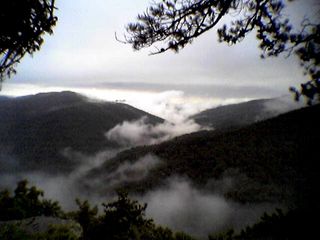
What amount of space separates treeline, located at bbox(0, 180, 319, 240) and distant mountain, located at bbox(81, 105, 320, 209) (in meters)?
40.8

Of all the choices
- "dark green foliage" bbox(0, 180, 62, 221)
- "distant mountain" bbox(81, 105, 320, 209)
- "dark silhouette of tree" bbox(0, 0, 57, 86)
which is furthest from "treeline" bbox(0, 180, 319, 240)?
"distant mountain" bbox(81, 105, 320, 209)

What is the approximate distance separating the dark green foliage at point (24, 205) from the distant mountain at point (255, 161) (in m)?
41.2

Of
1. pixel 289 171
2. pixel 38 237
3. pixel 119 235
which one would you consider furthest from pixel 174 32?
pixel 289 171

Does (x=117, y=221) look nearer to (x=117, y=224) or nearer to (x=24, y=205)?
(x=117, y=224)

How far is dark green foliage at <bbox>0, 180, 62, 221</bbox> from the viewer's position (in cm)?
1202

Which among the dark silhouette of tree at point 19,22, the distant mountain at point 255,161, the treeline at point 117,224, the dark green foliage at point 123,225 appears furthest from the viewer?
the distant mountain at point 255,161

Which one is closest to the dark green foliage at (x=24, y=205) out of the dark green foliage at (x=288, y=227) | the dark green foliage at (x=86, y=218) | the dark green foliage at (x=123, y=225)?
→ the dark green foliage at (x=86, y=218)

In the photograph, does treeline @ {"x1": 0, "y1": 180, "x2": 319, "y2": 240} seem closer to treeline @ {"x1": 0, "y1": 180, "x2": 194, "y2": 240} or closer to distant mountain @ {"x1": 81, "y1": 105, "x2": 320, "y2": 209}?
treeline @ {"x1": 0, "y1": 180, "x2": 194, "y2": 240}

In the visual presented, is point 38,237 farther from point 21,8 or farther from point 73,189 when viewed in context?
point 73,189

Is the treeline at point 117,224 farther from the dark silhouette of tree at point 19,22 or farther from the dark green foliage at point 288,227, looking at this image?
the dark silhouette of tree at point 19,22

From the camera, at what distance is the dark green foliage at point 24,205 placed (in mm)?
12016

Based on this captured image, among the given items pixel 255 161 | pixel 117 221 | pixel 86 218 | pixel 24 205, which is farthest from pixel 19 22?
pixel 255 161

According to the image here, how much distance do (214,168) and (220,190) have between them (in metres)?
8.74

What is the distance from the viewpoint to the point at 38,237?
6062 millimetres
